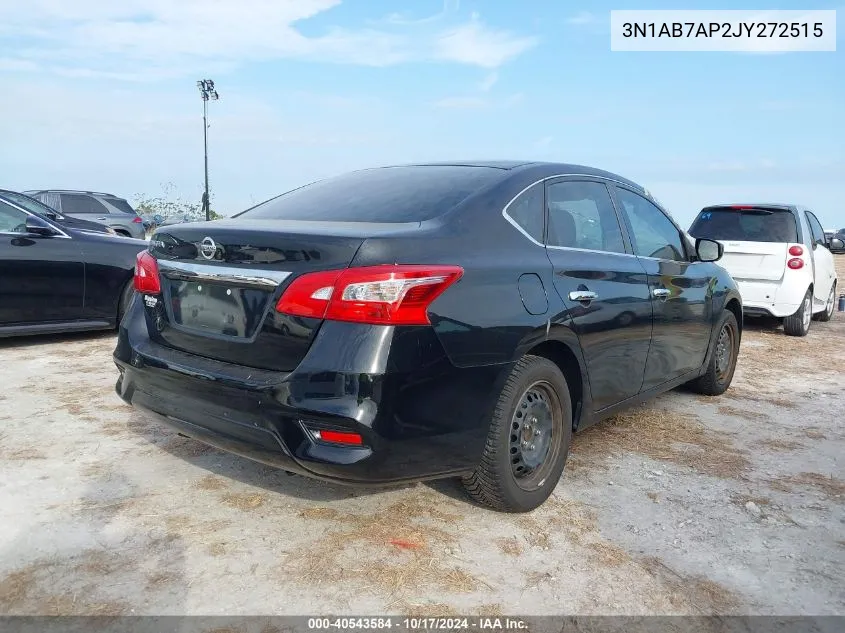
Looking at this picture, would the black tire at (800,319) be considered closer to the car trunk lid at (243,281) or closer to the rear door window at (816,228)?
the rear door window at (816,228)

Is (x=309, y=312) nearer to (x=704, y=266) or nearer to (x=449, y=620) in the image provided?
(x=449, y=620)

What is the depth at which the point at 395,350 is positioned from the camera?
2.53 meters

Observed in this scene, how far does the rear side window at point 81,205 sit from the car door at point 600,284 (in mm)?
15752

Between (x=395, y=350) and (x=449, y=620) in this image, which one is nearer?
(x=449, y=620)

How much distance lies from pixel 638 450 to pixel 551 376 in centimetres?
128

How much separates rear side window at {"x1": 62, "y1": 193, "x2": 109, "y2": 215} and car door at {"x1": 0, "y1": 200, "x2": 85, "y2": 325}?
439 inches

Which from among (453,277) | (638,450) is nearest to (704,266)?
(638,450)

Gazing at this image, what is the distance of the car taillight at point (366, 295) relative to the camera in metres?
2.53

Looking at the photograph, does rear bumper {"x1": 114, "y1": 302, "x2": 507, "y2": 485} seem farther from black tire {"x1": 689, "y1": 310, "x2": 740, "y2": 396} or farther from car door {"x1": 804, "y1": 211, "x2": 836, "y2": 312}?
car door {"x1": 804, "y1": 211, "x2": 836, "y2": 312}

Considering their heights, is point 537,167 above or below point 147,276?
above

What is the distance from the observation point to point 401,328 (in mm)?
2547

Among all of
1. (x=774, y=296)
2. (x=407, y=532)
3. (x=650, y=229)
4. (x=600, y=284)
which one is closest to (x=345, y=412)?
(x=407, y=532)

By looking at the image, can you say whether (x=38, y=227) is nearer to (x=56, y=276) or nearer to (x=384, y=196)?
(x=56, y=276)

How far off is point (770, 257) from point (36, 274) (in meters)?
7.80
